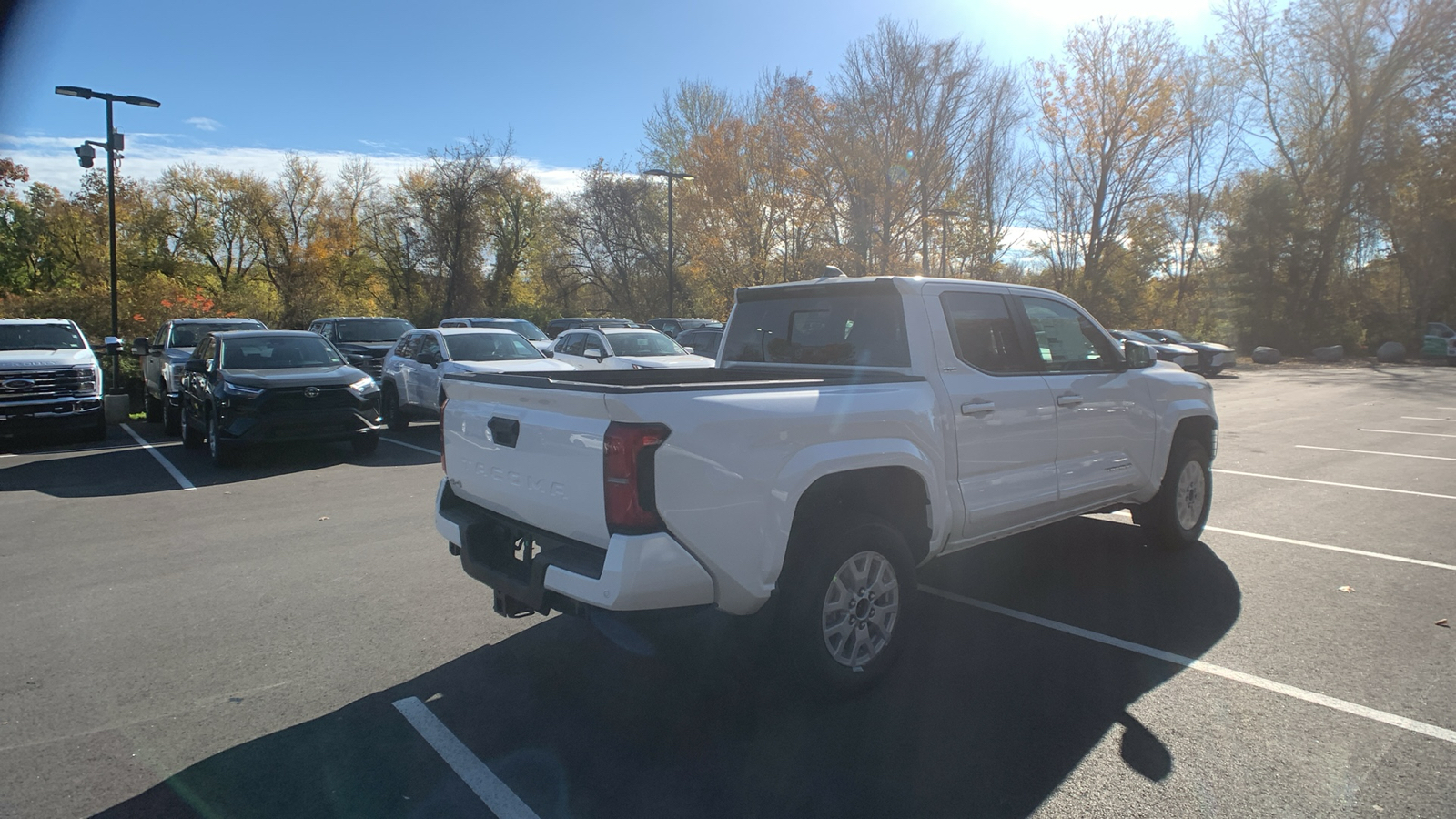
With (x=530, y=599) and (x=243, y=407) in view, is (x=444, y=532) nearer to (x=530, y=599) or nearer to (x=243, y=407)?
(x=530, y=599)

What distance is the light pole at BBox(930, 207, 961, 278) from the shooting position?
2762cm

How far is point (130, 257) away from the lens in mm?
42500

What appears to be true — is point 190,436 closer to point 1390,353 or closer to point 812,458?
point 812,458

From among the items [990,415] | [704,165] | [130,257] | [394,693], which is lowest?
[394,693]

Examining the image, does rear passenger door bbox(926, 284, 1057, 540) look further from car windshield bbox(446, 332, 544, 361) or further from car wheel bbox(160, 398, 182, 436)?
car wheel bbox(160, 398, 182, 436)

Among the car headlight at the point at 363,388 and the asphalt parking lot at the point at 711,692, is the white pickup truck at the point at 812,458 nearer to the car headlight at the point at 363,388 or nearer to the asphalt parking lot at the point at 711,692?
the asphalt parking lot at the point at 711,692

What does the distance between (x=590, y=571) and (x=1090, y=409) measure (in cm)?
348

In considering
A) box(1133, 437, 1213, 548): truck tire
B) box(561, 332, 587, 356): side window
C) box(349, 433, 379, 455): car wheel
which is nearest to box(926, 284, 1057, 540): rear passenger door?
box(1133, 437, 1213, 548): truck tire

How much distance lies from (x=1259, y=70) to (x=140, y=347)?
4340 centimetres

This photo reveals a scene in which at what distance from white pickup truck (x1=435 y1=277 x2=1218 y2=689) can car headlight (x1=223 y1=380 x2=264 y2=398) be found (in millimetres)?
7066

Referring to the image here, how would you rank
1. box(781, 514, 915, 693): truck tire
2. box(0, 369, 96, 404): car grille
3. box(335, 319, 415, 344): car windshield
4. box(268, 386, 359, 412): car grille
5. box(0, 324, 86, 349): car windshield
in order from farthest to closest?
box(335, 319, 415, 344): car windshield
box(0, 324, 86, 349): car windshield
box(0, 369, 96, 404): car grille
box(268, 386, 359, 412): car grille
box(781, 514, 915, 693): truck tire

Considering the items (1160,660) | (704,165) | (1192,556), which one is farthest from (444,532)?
(704,165)

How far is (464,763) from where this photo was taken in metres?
3.23

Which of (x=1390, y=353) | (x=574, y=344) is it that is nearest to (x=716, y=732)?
(x=574, y=344)
